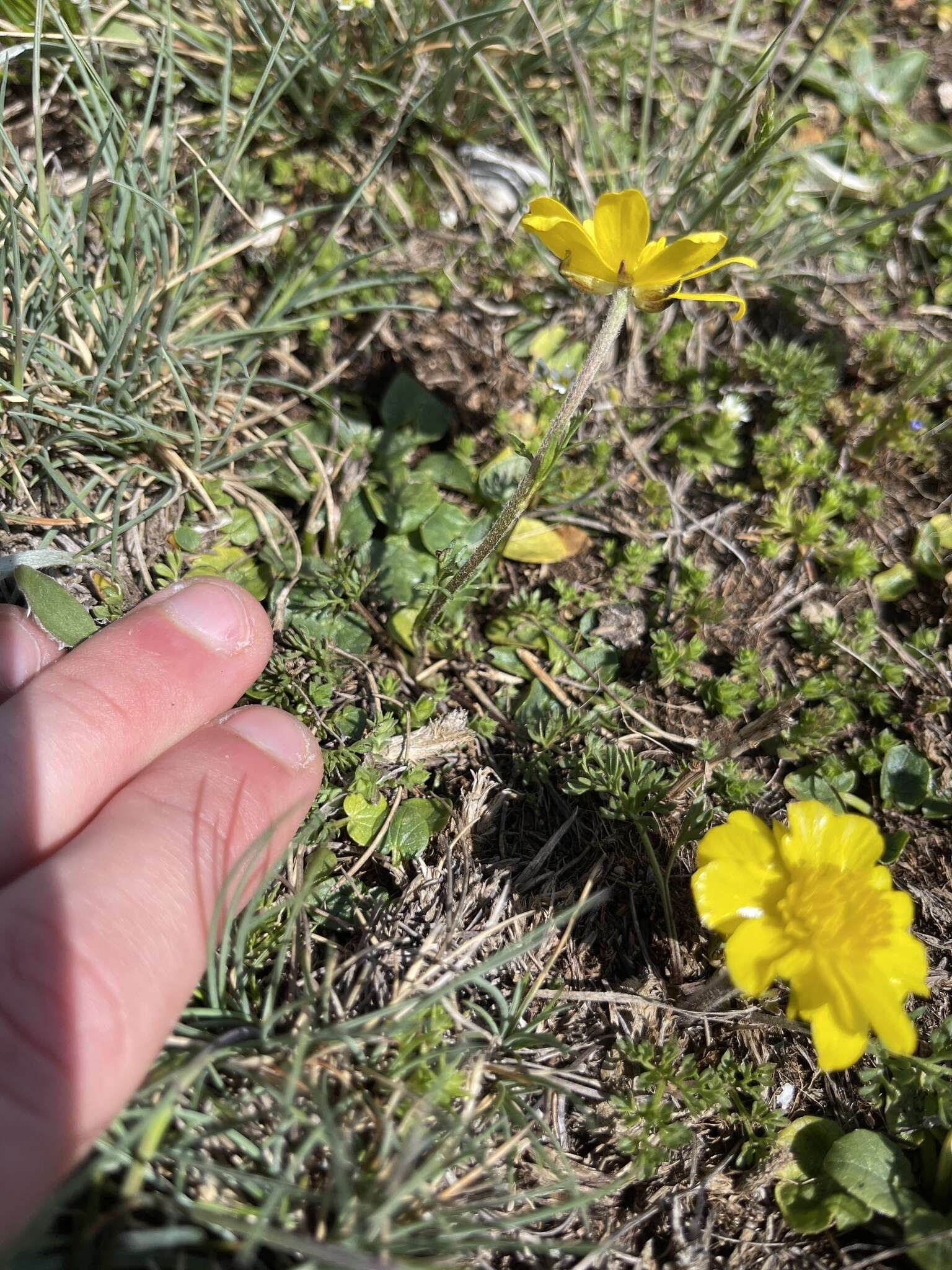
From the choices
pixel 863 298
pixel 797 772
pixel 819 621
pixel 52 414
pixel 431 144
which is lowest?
pixel 797 772

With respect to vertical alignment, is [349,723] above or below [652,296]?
below

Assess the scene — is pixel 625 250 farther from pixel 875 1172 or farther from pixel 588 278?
pixel 875 1172

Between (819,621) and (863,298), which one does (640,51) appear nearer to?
(863,298)

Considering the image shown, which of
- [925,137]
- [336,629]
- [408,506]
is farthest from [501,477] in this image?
[925,137]

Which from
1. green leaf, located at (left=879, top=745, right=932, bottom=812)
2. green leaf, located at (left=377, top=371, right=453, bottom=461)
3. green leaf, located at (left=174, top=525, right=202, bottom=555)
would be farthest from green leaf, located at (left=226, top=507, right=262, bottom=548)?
green leaf, located at (left=879, top=745, right=932, bottom=812)

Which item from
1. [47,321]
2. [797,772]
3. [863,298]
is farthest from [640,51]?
[797,772]
